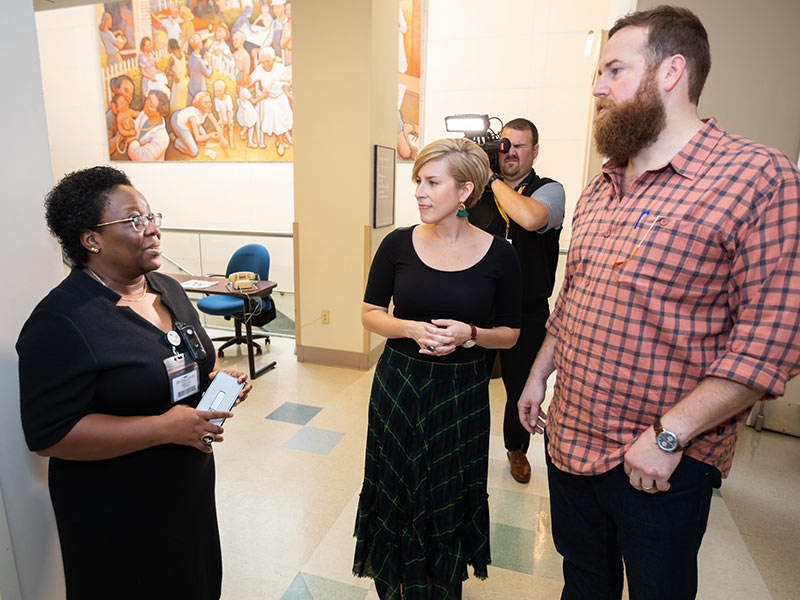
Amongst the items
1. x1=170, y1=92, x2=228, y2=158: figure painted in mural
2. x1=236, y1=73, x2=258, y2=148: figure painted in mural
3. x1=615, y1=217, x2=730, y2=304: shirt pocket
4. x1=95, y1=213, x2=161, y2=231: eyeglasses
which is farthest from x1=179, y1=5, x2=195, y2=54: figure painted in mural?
x1=615, y1=217, x2=730, y2=304: shirt pocket

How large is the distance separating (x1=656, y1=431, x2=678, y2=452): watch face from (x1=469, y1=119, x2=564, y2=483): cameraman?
47.8 inches

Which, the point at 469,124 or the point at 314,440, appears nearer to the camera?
the point at 469,124

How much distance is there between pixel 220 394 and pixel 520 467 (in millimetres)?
1994

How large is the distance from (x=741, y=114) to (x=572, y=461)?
8.42ft

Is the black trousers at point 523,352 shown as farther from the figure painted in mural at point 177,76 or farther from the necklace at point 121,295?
the figure painted in mural at point 177,76

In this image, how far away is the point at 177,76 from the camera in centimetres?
702

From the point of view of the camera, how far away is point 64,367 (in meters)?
1.01

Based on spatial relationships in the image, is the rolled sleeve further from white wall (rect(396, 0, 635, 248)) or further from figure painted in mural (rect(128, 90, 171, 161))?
figure painted in mural (rect(128, 90, 171, 161))

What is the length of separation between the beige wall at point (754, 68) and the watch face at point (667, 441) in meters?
2.39

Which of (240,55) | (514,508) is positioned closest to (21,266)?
(514,508)

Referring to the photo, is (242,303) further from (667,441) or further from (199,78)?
(199,78)

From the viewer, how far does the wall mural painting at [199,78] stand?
6.55 metres

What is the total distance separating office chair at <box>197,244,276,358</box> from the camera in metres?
4.46

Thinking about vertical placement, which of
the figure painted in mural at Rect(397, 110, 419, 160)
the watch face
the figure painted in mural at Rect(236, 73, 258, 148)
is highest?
the figure painted in mural at Rect(236, 73, 258, 148)
